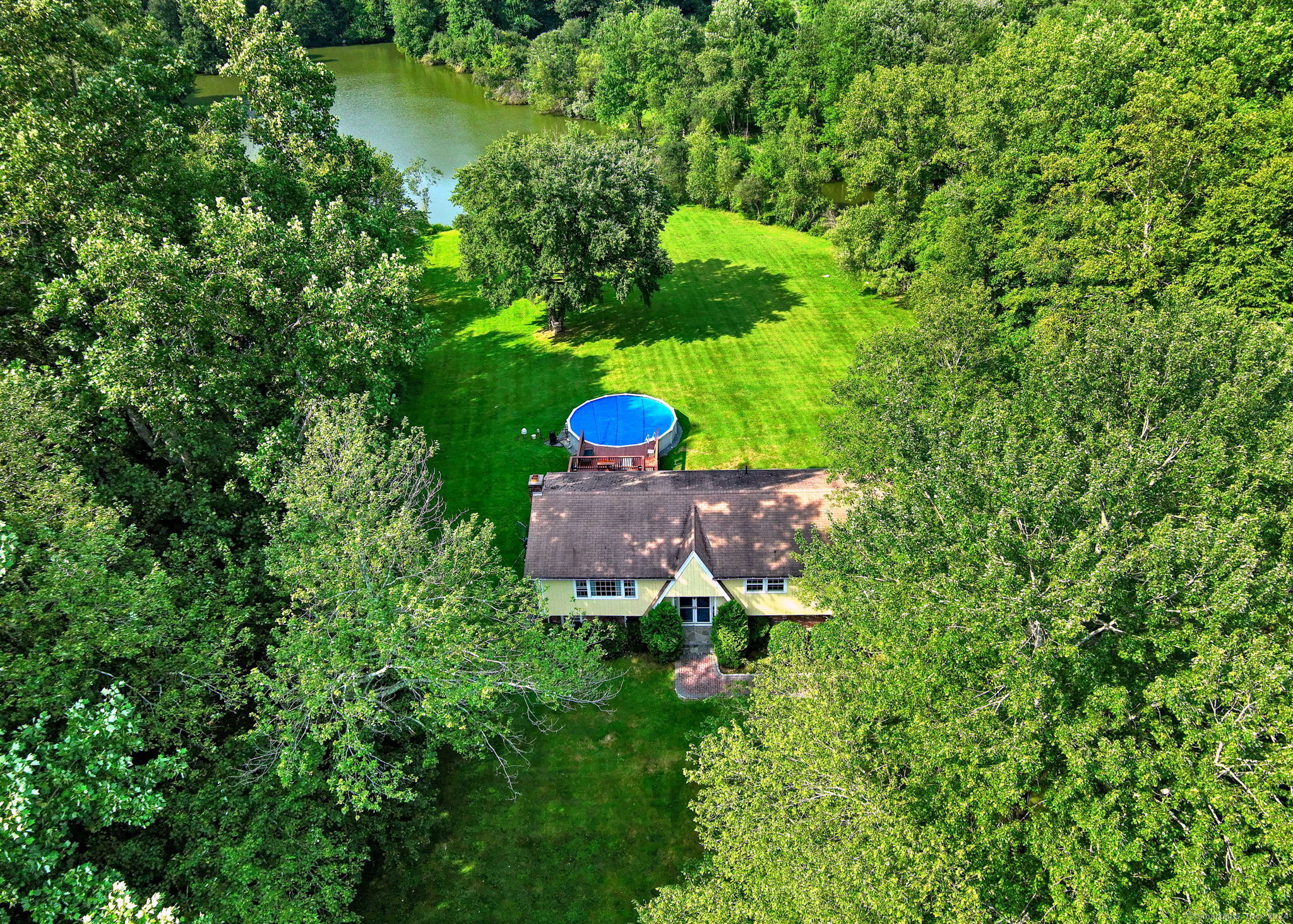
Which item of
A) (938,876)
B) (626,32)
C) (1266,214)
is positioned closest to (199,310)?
(938,876)

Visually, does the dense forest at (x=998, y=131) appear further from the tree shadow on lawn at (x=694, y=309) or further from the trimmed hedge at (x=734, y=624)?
the trimmed hedge at (x=734, y=624)

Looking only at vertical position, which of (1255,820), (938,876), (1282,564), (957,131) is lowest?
(938,876)

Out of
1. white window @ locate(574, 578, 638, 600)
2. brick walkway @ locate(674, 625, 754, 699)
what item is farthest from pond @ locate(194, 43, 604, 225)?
brick walkway @ locate(674, 625, 754, 699)

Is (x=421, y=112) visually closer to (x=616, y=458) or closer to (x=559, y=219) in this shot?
(x=559, y=219)

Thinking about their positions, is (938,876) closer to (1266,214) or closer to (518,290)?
(1266,214)

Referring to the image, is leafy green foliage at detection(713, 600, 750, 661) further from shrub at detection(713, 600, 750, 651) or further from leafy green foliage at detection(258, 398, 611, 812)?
leafy green foliage at detection(258, 398, 611, 812)

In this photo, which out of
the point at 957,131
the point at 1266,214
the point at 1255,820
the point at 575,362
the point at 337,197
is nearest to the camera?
the point at 1255,820

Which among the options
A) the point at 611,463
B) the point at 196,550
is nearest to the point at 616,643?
the point at 611,463
